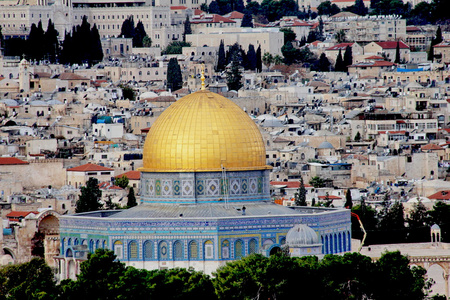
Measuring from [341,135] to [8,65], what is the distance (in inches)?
929

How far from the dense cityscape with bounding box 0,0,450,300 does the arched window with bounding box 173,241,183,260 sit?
8 centimetres

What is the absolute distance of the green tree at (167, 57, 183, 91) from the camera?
287ft

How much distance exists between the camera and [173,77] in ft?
287

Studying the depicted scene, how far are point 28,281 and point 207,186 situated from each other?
169 inches

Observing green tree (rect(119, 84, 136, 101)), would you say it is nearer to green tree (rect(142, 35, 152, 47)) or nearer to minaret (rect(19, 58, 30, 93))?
minaret (rect(19, 58, 30, 93))

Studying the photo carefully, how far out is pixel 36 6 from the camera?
103562 millimetres

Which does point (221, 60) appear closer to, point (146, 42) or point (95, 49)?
point (95, 49)

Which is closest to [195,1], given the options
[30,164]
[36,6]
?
[36,6]

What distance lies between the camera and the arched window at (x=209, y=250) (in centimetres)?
3559

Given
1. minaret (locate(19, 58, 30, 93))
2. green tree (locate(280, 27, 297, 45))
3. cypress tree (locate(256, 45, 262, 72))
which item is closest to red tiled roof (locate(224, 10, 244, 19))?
green tree (locate(280, 27, 297, 45))

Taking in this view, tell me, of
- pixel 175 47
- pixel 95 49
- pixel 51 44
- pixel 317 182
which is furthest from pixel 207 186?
pixel 175 47

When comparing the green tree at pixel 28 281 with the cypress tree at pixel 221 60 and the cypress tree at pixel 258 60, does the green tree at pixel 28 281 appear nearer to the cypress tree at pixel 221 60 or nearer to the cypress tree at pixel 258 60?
the cypress tree at pixel 258 60

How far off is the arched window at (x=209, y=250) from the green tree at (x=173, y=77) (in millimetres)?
51745

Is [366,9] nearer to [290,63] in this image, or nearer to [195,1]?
[195,1]
